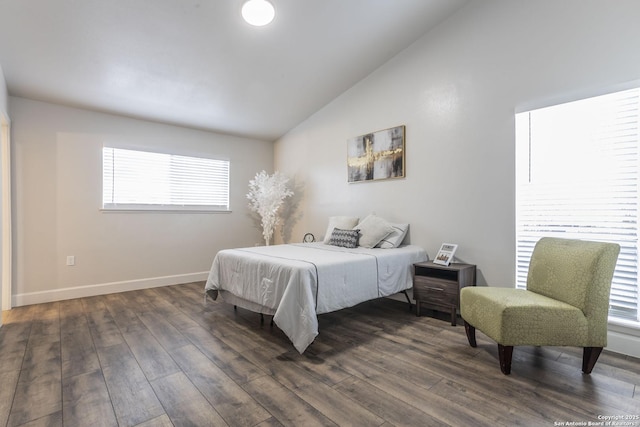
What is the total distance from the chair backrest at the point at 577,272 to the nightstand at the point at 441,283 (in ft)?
2.03

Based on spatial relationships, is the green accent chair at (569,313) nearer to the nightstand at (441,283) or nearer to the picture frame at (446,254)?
the nightstand at (441,283)

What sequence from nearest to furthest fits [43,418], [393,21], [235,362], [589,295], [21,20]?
1. [43,418]
2. [589,295]
3. [235,362]
4. [21,20]
5. [393,21]

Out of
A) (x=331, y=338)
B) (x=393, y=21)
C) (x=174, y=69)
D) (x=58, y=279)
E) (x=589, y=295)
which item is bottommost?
(x=331, y=338)

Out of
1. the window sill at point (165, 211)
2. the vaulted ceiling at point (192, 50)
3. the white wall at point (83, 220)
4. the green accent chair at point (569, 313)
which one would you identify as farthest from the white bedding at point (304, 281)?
the vaulted ceiling at point (192, 50)

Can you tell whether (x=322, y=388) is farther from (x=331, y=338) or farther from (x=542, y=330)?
(x=542, y=330)

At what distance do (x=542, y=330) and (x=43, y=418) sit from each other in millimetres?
2880

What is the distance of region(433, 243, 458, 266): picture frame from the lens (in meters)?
3.11

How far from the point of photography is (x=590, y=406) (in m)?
1.69

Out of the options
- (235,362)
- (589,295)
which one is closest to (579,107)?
(589,295)

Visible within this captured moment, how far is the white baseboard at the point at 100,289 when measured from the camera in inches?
143

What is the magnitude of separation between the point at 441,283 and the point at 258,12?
122 inches

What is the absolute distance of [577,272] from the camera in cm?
210

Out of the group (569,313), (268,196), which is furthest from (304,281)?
(268,196)

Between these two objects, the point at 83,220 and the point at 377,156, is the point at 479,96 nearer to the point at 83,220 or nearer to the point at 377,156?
the point at 377,156
